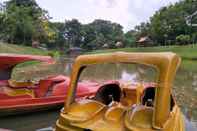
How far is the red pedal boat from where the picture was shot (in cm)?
941

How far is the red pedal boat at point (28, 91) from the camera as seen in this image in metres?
9.41

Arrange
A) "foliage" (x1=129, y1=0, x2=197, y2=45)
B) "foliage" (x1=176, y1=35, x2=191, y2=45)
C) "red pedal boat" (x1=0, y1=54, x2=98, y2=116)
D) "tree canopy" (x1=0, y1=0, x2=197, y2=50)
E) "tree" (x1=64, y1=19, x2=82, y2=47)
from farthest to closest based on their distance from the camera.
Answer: "tree" (x1=64, y1=19, x2=82, y2=47) → "foliage" (x1=129, y1=0, x2=197, y2=45) → "tree canopy" (x1=0, y1=0, x2=197, y2=50) → "foliage" (x1=176, y1=35, x2=191, y2=45) → "red pedal boat" (x1=0, y1=54, x2=98, y2=116)

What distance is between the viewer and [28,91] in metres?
10.3

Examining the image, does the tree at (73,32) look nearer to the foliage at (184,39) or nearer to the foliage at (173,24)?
the foliage at (173,24)

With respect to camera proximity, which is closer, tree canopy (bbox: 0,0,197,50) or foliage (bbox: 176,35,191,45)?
foliage (bbox: 176,35,191,45)

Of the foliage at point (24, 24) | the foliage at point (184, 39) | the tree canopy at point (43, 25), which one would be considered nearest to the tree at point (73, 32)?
the tree canopy at point (43, 25)

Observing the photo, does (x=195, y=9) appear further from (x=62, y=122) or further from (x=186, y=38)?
(x=62, y=122)

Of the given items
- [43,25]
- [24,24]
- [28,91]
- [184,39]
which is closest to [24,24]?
[24,24]

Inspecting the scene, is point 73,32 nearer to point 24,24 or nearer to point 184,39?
point 24,24

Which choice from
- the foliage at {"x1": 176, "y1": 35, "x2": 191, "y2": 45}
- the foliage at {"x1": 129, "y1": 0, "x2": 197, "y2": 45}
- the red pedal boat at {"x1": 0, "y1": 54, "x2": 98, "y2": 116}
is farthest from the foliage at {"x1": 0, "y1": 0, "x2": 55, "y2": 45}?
the red pedal boat at {"x1": 0, "y1": 54, "x2": 98, "y2": 116}

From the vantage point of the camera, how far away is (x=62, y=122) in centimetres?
499

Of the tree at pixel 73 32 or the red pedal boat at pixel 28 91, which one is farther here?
the tree at pixel 73 32

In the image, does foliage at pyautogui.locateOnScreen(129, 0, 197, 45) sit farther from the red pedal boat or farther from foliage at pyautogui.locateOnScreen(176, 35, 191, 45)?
the red pedal boat

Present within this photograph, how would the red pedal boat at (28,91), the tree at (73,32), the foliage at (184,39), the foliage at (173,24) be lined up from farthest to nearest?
1. the tree at (73,32)
2. the foliage at (173,24)
3. the foliage at (184,39)
4. the red pedal boat at (28,91)
